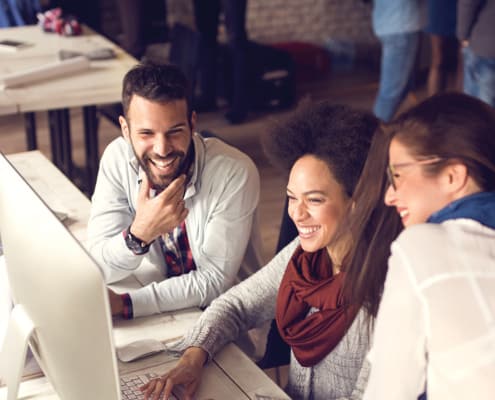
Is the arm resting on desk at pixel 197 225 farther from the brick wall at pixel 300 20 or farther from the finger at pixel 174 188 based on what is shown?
the brick wall at pixel 300 20

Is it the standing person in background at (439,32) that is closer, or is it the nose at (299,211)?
the nose at (299,211)

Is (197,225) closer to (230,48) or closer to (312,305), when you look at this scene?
(312,305)

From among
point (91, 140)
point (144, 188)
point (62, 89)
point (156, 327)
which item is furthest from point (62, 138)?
point (156, 327)

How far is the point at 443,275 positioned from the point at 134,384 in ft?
2.70

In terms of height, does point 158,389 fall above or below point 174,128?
below

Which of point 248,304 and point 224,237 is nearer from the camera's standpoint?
point 248,304

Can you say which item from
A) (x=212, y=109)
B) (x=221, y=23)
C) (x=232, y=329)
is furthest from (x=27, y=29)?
(x=232, y=329)

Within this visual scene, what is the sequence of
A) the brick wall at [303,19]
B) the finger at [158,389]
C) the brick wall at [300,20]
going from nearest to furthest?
the finger at [158,389] → the brick wall at [300,20] → the brick wall at [303,19]

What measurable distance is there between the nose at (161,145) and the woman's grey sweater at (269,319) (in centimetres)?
39

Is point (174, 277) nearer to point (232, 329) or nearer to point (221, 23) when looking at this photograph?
point (232, 329)

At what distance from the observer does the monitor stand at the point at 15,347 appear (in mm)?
1521

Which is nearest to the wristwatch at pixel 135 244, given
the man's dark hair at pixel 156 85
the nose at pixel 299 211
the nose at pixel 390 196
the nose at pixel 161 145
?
the nose at pixel 161 145

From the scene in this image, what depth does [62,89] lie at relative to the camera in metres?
3.46

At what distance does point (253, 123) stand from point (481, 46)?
1.88 m
